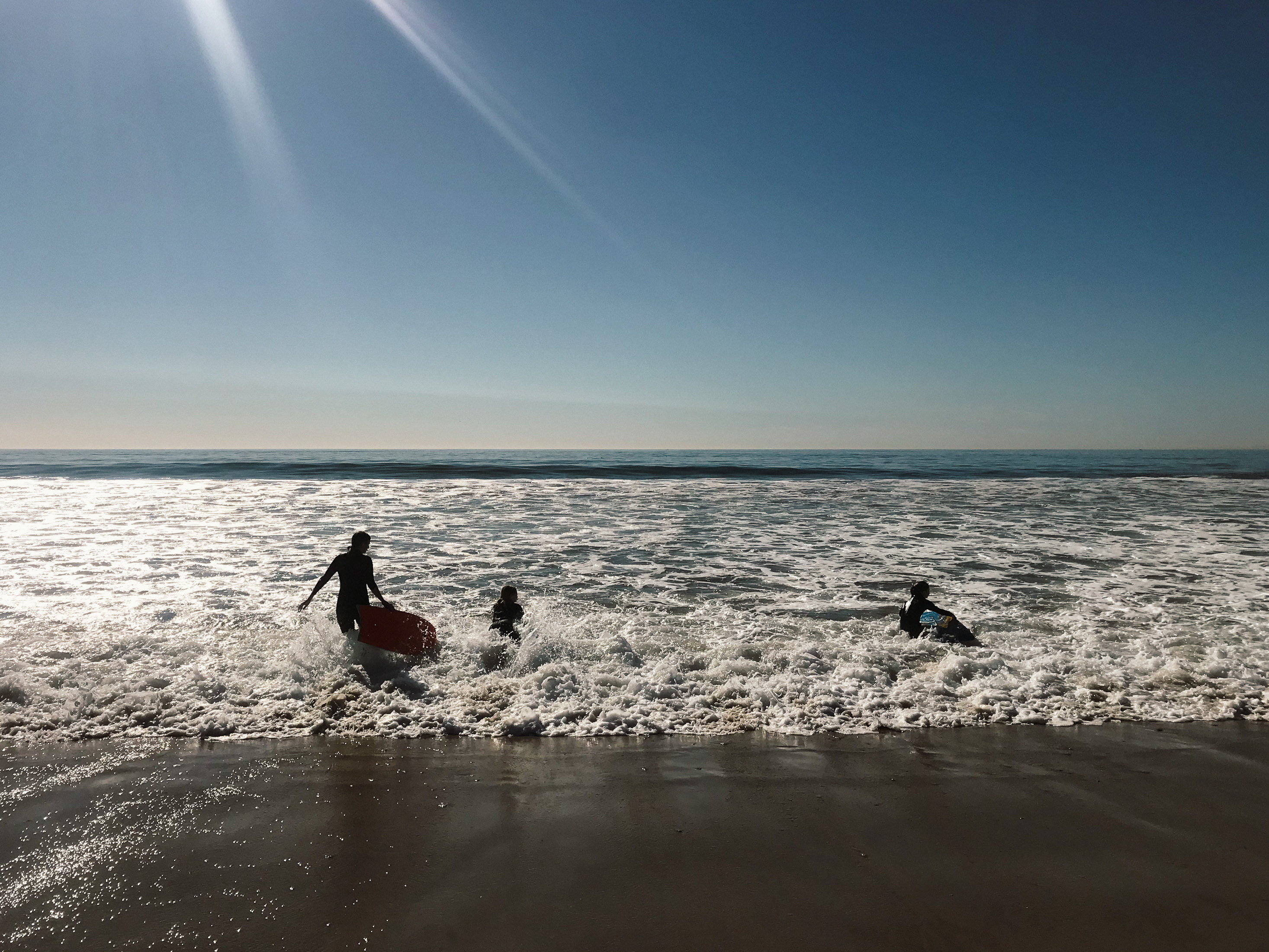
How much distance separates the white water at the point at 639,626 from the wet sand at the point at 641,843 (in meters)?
0.65

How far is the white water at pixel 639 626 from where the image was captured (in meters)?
6.82

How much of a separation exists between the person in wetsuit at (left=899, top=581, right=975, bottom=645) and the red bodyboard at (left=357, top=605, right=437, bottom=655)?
6663mm

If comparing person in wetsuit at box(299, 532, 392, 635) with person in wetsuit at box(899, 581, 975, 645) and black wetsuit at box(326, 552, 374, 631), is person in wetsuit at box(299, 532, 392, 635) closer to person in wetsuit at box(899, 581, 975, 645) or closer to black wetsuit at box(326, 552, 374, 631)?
black wetsuit at box(326, 552, 374, 631)

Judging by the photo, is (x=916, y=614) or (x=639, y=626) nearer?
(x=916, y=614)

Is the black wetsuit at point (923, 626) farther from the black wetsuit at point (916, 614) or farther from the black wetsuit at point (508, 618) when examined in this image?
the black wetsuit at point (508, 618)

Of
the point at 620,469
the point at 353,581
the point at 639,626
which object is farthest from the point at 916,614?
the point at 620,469

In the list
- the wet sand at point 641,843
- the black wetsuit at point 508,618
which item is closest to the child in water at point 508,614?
the black wetsuit at point 508,618

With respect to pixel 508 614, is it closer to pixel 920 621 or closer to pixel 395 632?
pixel 395 632

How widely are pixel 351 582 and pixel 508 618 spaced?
215 centimetres

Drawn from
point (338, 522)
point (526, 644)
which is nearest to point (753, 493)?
point (338, 522)

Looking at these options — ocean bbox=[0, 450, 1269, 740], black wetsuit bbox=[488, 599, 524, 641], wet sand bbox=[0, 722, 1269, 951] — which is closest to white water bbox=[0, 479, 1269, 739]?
ocean bbox=[0, 450, 1269, 740]

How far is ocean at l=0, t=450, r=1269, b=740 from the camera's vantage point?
6820 mm

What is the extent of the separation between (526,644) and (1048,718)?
5909 mm

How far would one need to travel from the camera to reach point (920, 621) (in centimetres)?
928
